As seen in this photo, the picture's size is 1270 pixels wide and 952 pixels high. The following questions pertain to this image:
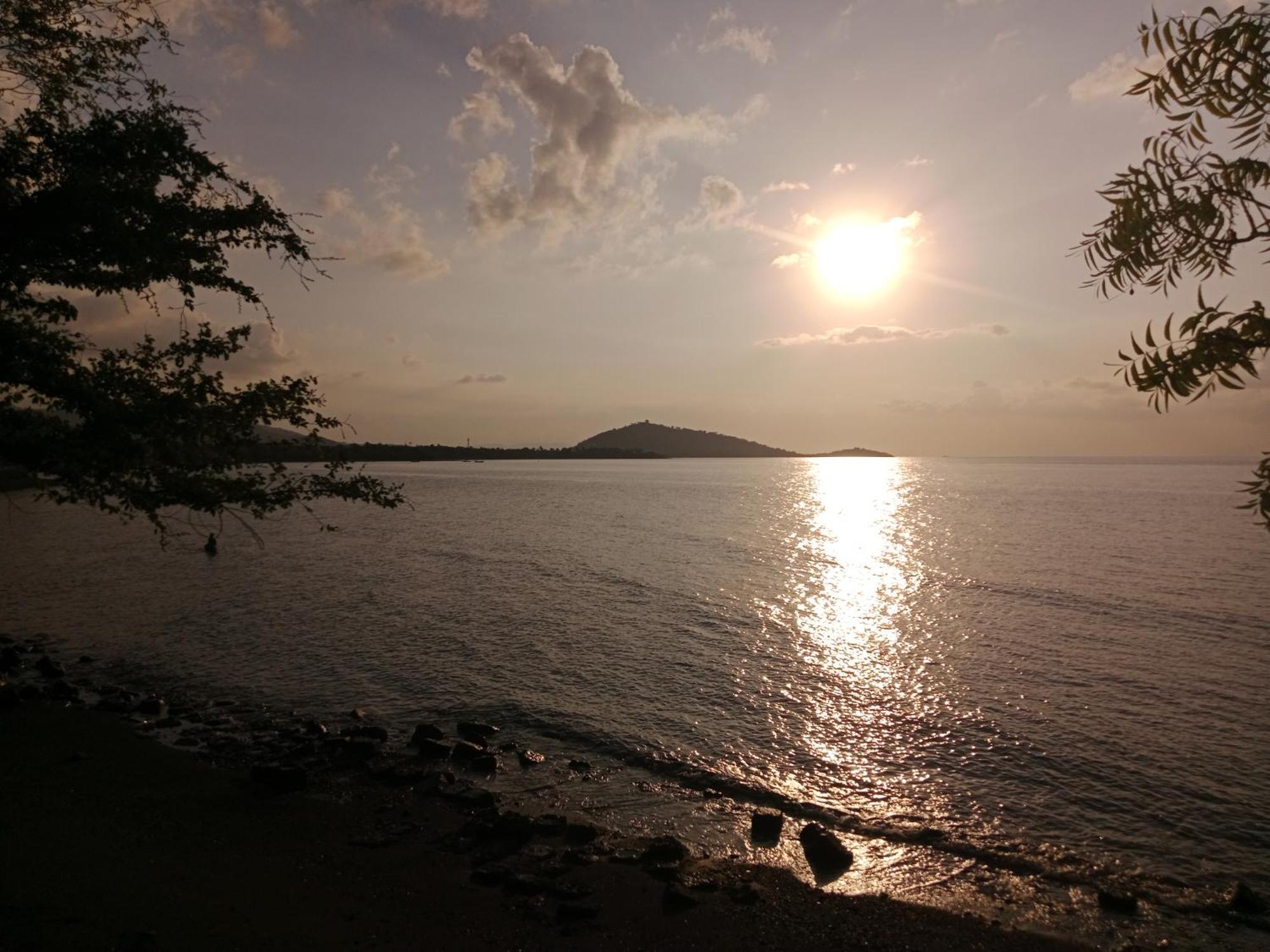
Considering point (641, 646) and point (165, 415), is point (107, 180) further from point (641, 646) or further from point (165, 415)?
point (641, 646)

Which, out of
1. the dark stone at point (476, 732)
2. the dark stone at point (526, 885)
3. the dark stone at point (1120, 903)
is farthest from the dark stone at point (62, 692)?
the dark stone at point (1120, 903)

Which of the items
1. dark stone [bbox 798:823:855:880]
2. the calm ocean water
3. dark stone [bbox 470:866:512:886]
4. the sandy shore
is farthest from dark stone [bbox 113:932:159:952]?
dark stone [bbox 798:823:855:880]

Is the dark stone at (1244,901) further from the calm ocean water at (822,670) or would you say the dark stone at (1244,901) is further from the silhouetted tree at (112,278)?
the silhouetted tree at (112,278)

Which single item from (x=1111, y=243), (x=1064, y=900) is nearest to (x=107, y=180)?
(x=1111, y=243)

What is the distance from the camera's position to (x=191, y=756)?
1583cm

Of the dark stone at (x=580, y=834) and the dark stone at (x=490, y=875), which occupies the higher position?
the dark stone at (x=490, y=875)

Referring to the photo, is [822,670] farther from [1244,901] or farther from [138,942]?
[138,942]

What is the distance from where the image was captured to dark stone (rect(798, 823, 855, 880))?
1216cm

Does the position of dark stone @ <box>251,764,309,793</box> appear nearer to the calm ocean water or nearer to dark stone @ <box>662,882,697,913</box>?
→ the calm ocean water

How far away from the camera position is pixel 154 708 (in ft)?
62.0

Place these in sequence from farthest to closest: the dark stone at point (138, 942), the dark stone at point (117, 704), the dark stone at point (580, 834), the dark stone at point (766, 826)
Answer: the dark stone at point (117, 704)
the dark stone at point (766, 826)
the dark stone at point (580, 834)
the dark stone at point (138, 942)

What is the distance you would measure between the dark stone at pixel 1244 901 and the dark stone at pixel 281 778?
16548 mm

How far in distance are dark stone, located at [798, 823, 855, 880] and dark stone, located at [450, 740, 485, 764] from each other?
764cm

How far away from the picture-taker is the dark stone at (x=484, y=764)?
52.6 ft
